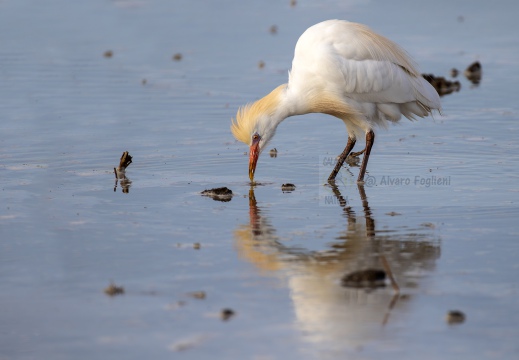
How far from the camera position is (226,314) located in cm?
636

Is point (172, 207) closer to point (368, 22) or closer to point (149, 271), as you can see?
point (149, 271)

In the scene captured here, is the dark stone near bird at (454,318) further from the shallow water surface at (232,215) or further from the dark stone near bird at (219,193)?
the dark stone near bird at (219,193)

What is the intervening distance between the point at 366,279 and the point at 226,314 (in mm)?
1056

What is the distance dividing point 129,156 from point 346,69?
93.8 inches

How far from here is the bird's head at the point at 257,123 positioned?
34.1 ft

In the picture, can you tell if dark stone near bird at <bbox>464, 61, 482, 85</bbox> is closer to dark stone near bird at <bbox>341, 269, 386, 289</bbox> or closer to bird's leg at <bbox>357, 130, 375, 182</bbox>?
bird's leg at <bbox>357, 130, 375, 182</bbox>

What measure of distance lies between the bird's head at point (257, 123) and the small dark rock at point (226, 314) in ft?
13.2

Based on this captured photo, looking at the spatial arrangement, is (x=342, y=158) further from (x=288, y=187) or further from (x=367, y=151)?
(x=288, y=187)

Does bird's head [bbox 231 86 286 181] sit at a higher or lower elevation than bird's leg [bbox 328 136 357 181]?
higher

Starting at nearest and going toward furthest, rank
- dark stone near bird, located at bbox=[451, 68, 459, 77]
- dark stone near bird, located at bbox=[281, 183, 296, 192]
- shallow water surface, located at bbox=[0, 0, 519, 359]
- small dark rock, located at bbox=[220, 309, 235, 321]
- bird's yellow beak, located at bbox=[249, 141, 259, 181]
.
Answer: shallow water surface, located at bbox=[0, 0, 519, 359] → small dark rock, located at bbox=[220, 309, 235, 321] → dark stone near bird, located at bbox=[281, 183, 296, 192] → bird's yellow beak, located at bbox=[249, 141, 259, 181] → dark stone near bird, located at bbox=[451, 68, 459, 77]

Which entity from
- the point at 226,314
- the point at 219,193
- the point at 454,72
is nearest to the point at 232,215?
the point at 219,193

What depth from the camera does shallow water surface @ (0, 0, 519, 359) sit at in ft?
20.2

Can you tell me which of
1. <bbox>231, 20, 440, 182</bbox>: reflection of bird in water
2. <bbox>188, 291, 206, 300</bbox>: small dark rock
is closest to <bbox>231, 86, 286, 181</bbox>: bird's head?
<bbox>231, 20, 440, 182</bbox>: reflection of bird in water

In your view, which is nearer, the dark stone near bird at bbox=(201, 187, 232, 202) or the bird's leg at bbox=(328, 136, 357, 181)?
the dark stone near bird at bbox=(201, 187, 232, 202)
